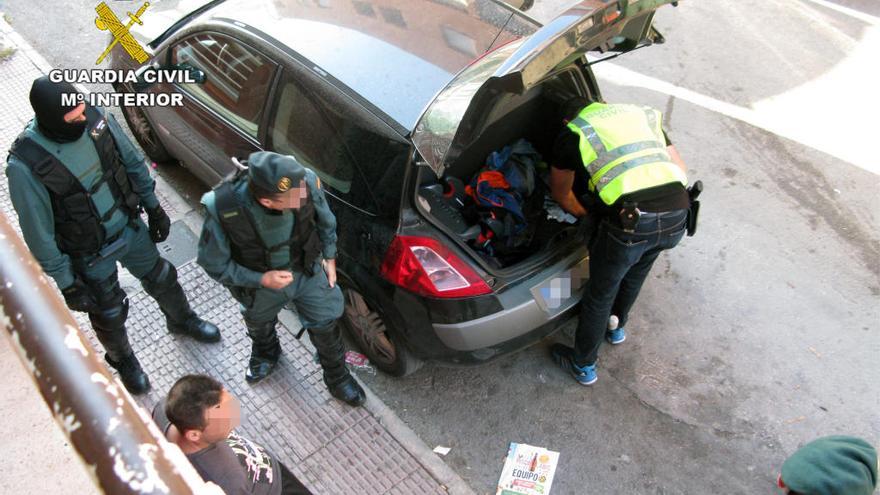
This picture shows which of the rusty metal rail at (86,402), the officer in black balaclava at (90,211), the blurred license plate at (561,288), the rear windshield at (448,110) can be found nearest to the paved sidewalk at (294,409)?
the officer in black balaclava at (90,211)

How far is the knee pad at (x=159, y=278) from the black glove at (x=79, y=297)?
0.35m

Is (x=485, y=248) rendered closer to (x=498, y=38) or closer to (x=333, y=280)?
(x=333, y=280)

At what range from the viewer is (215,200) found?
3.01 meters

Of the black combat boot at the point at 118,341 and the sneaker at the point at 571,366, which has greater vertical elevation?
the black combat boot at the point at 118,341

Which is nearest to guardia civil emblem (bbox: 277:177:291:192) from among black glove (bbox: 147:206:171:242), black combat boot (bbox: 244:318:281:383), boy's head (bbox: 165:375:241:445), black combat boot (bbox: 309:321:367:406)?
boy's head (bbox: 165:375:241:445)

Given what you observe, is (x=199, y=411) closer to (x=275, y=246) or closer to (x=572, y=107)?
(x=275, y=246)

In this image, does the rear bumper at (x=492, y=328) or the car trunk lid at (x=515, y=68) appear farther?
the rear bumper at (x=492, y=328)

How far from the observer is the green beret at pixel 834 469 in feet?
9.35

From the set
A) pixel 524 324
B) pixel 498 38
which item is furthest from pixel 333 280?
pixel 498 38

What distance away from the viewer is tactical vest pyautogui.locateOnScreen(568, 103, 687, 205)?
3.23m

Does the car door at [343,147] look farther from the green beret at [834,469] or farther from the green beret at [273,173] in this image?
the green beret at [834,469]

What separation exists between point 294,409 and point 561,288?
5.43ft

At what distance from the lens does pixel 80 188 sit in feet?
10.5

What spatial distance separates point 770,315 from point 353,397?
108 inches
